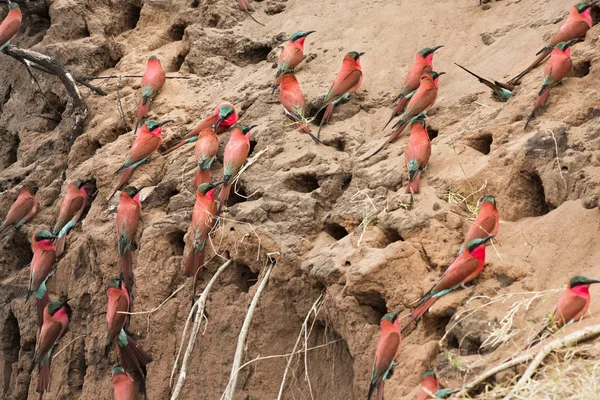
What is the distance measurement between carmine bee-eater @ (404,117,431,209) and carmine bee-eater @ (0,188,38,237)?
2.91 meters

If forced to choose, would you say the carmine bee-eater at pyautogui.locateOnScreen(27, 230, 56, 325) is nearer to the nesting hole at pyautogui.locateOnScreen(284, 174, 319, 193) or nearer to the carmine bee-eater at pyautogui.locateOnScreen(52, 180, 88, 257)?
the carmine bee-eater at pyautogui.locateOnScreen(52, 180, 88, 257)

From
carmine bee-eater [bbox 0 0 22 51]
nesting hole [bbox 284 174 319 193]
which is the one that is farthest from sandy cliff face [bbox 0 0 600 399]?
carmine bee-eater [bbox 0 0 22 51]

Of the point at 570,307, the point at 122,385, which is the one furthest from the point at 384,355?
the point at 122,385

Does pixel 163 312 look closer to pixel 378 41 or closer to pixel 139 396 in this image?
pixel 139 396

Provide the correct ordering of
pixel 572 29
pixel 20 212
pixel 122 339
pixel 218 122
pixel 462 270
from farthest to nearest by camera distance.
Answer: pixel 20 212 < pixel 218 122 < pixel 122 339 < pixel 572 29 < pixel 462 270

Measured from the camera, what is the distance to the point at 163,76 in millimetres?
7211

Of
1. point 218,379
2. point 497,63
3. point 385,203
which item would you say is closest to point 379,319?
Result: point 385,203

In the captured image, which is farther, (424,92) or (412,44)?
(412,44)

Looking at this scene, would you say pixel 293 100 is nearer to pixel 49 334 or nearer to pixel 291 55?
pixel 291 55

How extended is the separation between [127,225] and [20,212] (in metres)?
1.24

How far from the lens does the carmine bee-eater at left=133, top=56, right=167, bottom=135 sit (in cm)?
705

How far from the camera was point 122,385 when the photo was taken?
19.4 feet

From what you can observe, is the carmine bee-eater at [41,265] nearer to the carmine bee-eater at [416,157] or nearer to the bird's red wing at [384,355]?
the carmine bee-eater at [416,157]

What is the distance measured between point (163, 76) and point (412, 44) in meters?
1.76
